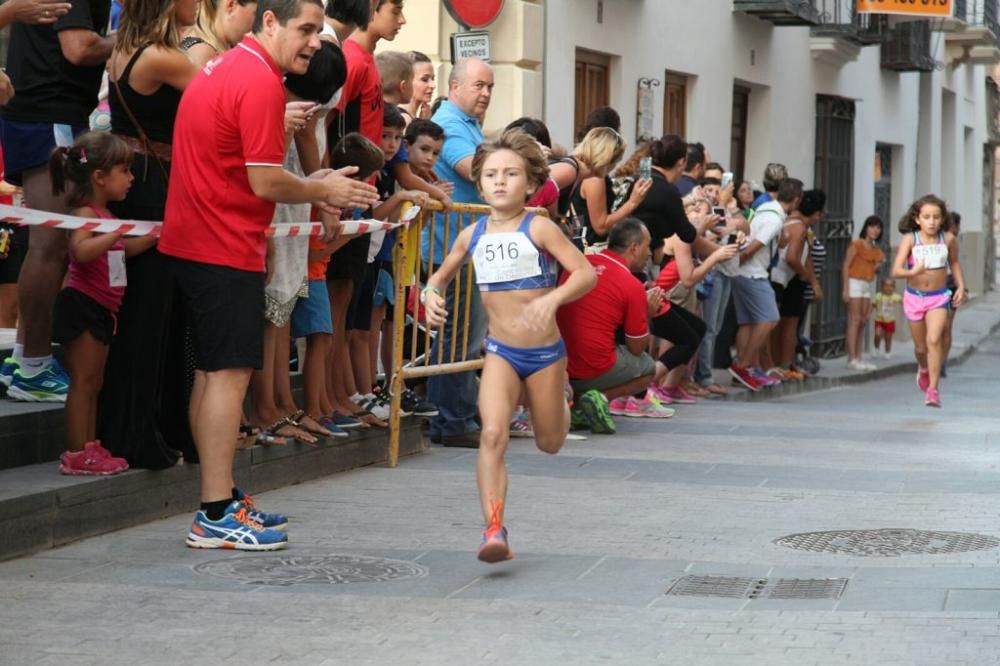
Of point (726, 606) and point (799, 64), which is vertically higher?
point (799, 64)

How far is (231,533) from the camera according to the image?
7.14 m

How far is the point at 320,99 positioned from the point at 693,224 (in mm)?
6968

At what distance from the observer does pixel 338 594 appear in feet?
20.8

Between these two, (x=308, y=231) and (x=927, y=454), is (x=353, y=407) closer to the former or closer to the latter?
(x=308, y=231)

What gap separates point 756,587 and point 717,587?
14 cm

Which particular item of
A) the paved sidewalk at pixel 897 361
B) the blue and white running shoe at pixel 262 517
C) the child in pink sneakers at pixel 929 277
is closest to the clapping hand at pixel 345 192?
the blue and white running shoe at pixel 262 517

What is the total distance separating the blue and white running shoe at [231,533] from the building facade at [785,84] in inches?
340

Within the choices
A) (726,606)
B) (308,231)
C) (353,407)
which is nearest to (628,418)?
(353,407)

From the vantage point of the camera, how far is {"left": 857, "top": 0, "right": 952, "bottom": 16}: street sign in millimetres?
25781

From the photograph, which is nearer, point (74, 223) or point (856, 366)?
point (74, 223)

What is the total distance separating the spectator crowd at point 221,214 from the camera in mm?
7117

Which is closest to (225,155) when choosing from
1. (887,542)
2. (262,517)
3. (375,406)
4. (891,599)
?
(262,517)

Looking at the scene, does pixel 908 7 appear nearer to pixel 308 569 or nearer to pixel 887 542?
pixel 887 542

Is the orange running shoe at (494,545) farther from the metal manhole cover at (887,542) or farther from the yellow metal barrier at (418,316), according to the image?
the yellow metal barrier at (418,316)
